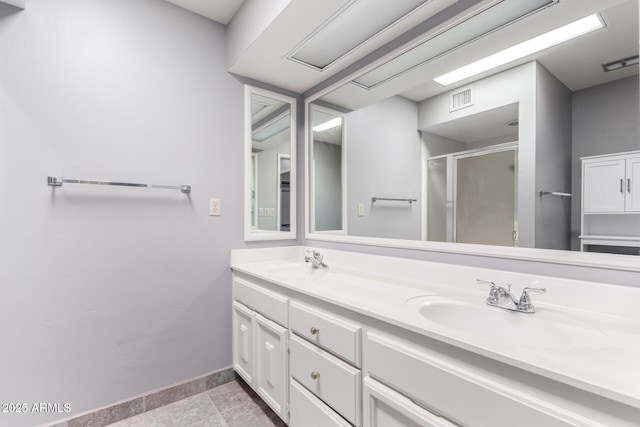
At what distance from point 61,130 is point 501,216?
2.09 meters

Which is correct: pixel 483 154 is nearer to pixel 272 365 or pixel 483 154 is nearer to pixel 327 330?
pixel 327 330

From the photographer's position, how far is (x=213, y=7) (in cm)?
183

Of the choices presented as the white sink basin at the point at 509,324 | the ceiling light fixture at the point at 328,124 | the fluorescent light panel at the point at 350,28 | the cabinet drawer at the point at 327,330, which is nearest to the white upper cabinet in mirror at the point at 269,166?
the ceiling light fixture at the point at 328,124

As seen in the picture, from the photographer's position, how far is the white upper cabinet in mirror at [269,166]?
2.07m

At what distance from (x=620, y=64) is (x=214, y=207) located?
1955 millimetres

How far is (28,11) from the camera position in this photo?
1.42 metres

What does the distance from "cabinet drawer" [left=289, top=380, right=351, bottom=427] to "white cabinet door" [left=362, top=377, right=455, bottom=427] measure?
15cm

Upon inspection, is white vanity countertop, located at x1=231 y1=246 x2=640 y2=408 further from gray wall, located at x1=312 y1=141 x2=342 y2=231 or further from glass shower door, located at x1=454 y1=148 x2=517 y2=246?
gray wall, located at x1=312 y1=141 x2=342 y2=231

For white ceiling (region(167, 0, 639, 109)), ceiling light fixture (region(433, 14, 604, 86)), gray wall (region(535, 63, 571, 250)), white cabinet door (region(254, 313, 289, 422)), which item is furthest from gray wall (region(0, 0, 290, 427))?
gray wall (region(535, 63, 571, 250))

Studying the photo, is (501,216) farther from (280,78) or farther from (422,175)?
(280,78)

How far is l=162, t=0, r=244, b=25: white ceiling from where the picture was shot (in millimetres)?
1788

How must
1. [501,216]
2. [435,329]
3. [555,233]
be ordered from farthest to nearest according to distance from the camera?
1. [501,216]
2. [555,233]
3. [435,329]

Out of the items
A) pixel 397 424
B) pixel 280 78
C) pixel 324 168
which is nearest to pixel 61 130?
pixel 280 78

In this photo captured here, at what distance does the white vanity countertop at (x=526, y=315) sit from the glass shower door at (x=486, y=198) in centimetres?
16
